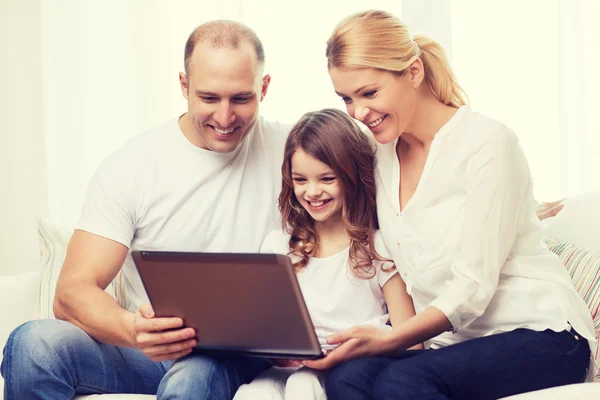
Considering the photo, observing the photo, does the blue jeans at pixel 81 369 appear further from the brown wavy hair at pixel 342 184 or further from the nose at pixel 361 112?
the nose at pixel 361 112

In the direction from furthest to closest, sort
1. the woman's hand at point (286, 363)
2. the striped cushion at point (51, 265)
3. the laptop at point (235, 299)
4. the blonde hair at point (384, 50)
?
the striped cushion at point (51, 265)
the woman's hand at point (286, 363)
the blonde hair at point (384, 50)
the laptop at point (235, 299)

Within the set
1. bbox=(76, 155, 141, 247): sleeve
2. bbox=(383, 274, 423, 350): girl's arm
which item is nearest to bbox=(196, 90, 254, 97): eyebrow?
bbox=(76, 155, 141, 247): sleeve

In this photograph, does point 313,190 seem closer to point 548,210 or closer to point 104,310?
point 104,310

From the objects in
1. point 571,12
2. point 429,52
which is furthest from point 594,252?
point 571,12

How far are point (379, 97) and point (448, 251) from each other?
0.37 metres

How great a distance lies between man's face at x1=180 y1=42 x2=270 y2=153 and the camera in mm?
1888

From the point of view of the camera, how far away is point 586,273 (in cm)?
183

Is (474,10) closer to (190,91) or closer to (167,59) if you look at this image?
(167,59)

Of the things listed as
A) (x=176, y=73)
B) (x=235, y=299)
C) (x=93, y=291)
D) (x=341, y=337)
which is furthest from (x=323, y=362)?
(x=176, y=73)

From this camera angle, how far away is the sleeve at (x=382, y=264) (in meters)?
1.82

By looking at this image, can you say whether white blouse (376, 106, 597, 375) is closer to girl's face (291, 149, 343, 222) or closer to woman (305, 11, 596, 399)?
woman (305, 11, 596, 399)

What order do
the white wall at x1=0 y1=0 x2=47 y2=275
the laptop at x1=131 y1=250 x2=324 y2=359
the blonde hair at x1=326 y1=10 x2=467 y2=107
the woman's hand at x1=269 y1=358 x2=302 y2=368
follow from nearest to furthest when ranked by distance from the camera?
the laptop at x1=131 y1=250 x2=324 y2=359, the blonde hair at x1=326 y1=10 x2=467 y2=107, the woman's hand at x1=269 y1=358 x2=302 y2=368, the white wall at x1=0 y1=0 x2=47 y2=275

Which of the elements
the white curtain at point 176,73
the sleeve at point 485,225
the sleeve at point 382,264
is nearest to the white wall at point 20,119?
the white curtain at point 176,73

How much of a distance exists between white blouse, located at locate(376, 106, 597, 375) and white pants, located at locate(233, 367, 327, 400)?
0.30 metres
